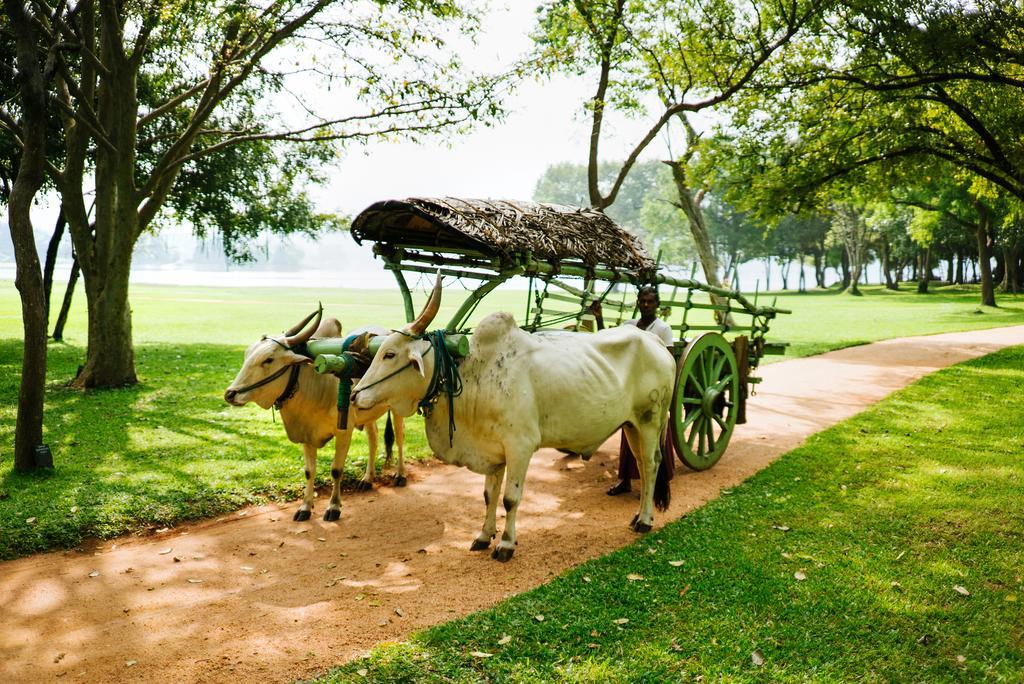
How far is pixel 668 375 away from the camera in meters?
6.55

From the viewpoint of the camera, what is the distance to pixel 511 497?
18.5 feet

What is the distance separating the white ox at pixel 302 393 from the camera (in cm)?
610

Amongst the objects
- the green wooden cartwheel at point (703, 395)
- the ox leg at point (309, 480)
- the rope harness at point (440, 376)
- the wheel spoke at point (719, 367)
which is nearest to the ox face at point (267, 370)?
the ox leg at point (309, 480)

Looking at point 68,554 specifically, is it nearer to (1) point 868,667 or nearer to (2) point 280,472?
(2) point 280,472

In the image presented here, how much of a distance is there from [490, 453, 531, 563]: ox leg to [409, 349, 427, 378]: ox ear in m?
1.08

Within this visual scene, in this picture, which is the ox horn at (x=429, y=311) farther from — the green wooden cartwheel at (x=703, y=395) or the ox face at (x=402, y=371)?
the green wooden cartwheel at (x=703, y=395)

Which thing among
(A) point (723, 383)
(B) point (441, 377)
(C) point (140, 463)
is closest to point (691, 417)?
(A) point (723, 383)

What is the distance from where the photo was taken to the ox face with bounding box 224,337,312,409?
19.8 ft

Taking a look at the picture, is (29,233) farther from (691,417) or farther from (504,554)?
(691,417)

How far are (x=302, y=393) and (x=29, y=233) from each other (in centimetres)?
383

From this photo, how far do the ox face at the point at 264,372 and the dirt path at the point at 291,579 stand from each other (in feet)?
4.42

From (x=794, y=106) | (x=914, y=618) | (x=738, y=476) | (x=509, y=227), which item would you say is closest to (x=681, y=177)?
(x=794, y=106)

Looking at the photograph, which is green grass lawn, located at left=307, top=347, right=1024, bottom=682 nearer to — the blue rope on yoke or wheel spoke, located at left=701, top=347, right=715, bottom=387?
wheel spoke, located at left=701, top=347, right=715, bottom=387

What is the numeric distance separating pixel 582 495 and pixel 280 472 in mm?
3620
